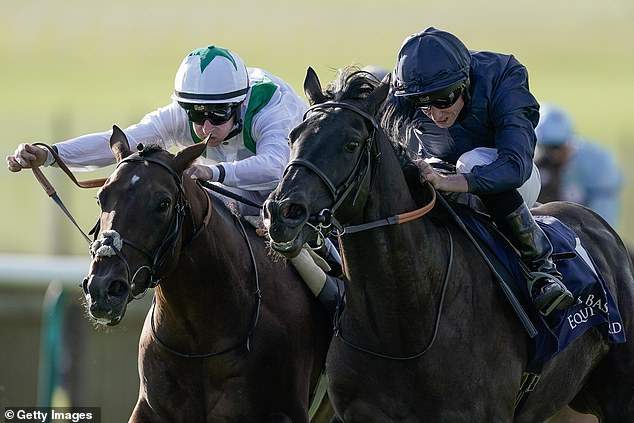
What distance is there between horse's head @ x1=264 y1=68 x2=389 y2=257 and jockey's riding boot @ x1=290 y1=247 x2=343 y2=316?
4.15 ft

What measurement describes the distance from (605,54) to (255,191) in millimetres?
32547

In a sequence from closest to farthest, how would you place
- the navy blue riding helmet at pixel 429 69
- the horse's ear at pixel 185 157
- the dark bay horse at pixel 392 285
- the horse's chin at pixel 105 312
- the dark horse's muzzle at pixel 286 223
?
the dark horse's muzzle at pixel 286 223, the dark bay horse at pixel 392 285, the horse's chin at pixel 105 312, the navy blue riding helmet at pixel 429 69, the horse's ear at pixel 185 157

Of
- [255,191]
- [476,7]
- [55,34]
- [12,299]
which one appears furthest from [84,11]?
[255,191]

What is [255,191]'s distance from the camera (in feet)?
22.5

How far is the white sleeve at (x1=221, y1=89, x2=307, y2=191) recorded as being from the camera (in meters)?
6.40

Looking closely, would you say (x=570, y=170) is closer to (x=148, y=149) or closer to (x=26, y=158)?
(x=26, y=158)

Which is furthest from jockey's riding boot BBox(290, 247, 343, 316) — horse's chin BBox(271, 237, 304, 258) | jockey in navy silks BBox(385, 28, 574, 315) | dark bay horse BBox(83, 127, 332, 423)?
horse's chin BBox(271, 237, 304, 258)

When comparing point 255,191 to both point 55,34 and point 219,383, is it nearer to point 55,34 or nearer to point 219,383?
point 219,383

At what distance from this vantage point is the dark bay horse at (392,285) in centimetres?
527

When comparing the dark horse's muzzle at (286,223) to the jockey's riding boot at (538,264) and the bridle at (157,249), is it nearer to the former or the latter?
the bridle at (157,249)

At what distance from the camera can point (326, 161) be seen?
17.1ft

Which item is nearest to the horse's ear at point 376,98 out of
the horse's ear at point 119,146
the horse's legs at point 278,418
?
the horse's ear at point 119,146

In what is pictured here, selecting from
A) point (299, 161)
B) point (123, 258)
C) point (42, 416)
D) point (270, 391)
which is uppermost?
point (299, 161)

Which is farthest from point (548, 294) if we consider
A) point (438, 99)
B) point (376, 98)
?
point (376, 98)
